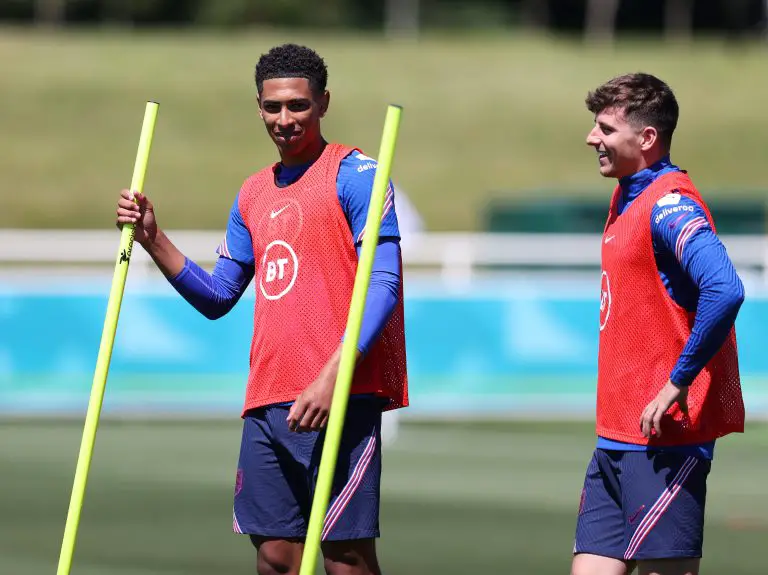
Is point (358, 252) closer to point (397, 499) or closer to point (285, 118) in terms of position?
point (285, 118)

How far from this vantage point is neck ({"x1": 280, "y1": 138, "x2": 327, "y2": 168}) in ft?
16.6

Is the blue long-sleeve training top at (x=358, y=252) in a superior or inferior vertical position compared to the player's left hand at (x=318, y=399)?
superior

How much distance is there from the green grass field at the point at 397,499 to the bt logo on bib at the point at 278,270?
293 centimetres

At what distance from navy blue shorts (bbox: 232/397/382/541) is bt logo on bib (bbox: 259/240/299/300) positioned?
37cm

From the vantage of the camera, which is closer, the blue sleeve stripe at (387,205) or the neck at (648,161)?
the blue sleeve stripe at (387,205)

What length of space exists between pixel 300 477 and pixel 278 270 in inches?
26.2

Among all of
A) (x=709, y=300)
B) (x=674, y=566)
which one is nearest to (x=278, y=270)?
(x=709, y=300)

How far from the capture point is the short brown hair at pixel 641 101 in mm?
5066

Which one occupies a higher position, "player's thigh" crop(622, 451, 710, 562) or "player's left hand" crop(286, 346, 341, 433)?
"player's left hand" crop(286, 346, 341, 433)

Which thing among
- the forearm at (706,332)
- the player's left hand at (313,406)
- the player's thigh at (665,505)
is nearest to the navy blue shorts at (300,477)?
the player's left hand at (313,406)

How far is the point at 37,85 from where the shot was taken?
46875 mm

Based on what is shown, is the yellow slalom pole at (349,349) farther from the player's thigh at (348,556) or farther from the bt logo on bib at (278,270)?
the bt logo on bib at (278,270)

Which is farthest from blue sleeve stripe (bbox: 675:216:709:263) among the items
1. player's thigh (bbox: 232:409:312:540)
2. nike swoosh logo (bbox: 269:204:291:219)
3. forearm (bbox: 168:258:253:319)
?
forearm (bbox: 168:258:253:319)

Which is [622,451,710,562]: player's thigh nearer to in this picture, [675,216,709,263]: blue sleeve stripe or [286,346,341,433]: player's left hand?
[675,216,709,263]: blue sleeve stripe
